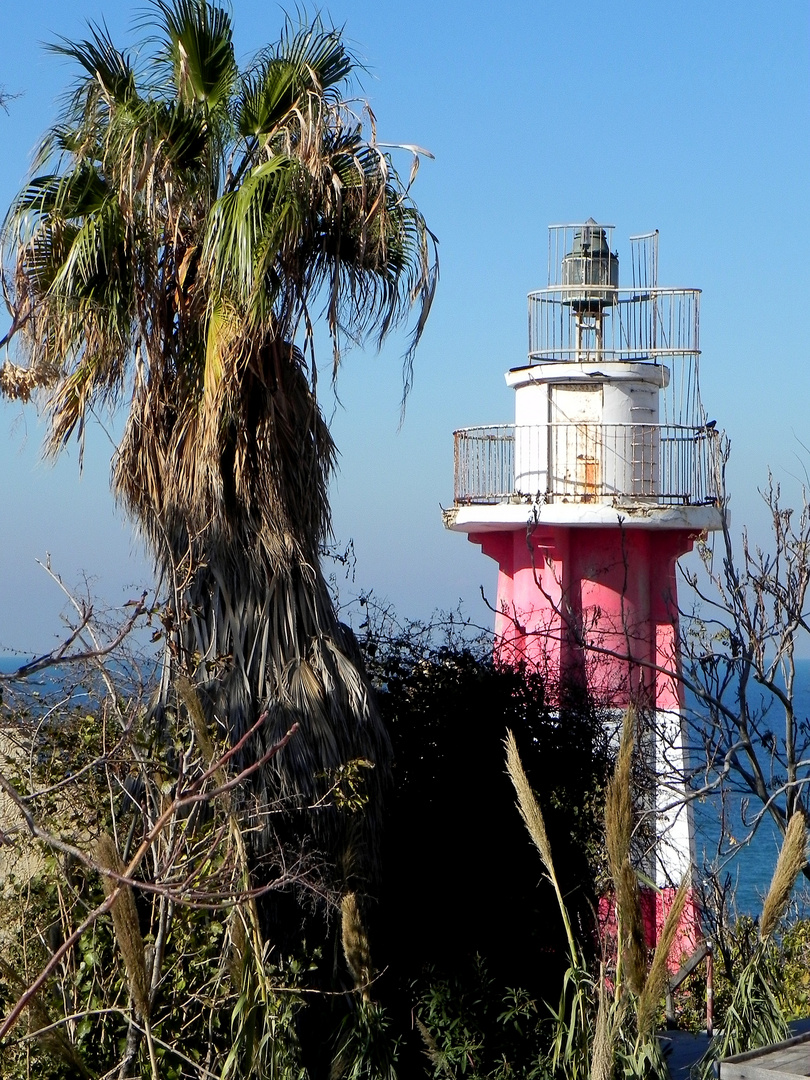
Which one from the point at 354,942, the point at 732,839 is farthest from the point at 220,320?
the point at 732,839

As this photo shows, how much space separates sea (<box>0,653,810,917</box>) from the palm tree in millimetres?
969

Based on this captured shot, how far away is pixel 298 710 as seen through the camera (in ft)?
22.7

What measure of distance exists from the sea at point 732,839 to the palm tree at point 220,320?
3.18ft

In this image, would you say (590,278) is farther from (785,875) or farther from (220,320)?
(785,875)

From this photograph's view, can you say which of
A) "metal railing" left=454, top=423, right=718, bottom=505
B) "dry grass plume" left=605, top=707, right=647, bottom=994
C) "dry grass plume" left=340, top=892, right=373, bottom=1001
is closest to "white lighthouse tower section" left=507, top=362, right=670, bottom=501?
"metal railing" left=454, top=423, right=718, bottom=505

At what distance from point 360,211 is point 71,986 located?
14.1ft

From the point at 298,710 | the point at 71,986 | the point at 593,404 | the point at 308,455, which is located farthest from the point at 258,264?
the point at 593,404

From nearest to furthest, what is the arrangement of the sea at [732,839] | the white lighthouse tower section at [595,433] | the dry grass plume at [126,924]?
the dry grass plume at [126,924], the sea at [732,839], the white lighthouse tower section at [595,433]

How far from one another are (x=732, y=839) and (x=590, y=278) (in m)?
6.22

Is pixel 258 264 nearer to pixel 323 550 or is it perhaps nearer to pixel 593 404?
pixel 323 550

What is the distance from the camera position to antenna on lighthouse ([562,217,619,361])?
→ 13.6m

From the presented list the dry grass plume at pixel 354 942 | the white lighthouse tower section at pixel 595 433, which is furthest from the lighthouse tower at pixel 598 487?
the dry grass plume at pixel 354 942

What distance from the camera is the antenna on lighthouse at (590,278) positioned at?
13.6m

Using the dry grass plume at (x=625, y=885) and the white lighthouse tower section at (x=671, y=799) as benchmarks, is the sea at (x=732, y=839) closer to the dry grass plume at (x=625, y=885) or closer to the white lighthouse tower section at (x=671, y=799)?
the white lighthouse tower section at (x=671, y=799)
